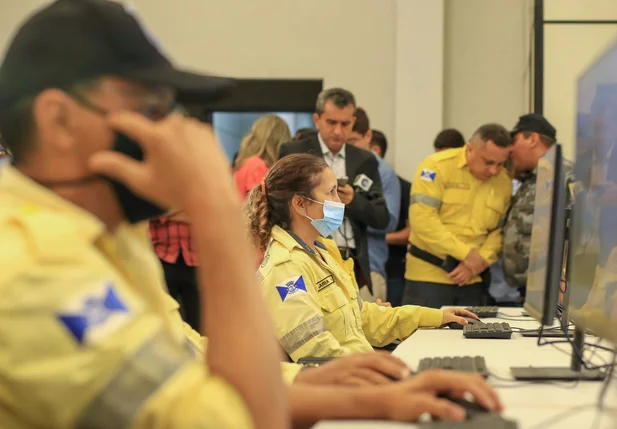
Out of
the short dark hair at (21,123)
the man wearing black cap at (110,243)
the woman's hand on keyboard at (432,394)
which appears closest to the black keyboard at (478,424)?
the woman's hand on keyboard at (432,394)

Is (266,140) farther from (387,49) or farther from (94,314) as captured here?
(94,314)

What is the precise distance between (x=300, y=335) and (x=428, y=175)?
2.15 m

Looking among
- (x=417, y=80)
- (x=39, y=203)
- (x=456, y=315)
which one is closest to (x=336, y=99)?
(x=456, y=315)

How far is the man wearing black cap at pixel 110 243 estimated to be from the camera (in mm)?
860

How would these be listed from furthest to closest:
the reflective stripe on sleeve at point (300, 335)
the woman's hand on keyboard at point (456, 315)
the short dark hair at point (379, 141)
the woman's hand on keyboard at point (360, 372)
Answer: the short dark hair at point (379, 141)
the woman's hand on keyboard at point (456, 315)
the reflective stripe on sleeve at point (300, 335)
the woman's hand on keyboard at point (360, 372)

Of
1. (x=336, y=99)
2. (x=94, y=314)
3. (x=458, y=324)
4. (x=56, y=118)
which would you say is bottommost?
(x=458, y=324)

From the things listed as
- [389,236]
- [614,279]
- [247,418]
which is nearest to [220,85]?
[247,418]

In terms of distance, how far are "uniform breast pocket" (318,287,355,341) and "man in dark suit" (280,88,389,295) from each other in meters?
1.17

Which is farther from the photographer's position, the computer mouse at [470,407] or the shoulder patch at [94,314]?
the computer mouse at [470,407]

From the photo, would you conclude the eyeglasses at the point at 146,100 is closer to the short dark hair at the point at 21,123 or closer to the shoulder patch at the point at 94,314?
the short dark hair at the point at 21,123

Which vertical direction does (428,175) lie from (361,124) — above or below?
below

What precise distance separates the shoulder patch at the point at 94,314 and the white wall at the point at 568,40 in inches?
208

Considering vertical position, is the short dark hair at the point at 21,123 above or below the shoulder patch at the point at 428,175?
above

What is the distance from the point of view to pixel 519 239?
3844 millimetres
